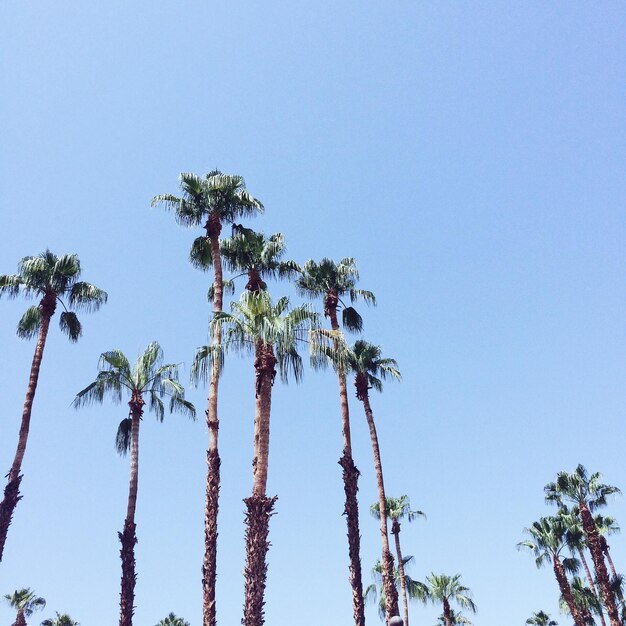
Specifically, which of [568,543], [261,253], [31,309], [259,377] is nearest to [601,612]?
[568,543]

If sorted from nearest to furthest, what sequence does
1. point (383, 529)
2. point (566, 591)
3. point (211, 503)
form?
point (211, 503), point (383, 529), point (566, 591)

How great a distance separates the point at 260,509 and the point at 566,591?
35504 millimetres

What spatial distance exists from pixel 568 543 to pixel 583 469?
5.83 m

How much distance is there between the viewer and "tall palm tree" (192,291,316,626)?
1530 cm

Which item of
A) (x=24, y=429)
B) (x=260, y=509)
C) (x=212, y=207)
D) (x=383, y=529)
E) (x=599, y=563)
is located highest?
(x=212, y=207)

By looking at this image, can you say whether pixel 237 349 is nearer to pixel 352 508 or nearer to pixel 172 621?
pixel 352 508

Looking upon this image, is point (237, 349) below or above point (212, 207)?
below

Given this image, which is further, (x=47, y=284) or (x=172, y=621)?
(x=172, y=621)

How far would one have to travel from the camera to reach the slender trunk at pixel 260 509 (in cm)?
1500

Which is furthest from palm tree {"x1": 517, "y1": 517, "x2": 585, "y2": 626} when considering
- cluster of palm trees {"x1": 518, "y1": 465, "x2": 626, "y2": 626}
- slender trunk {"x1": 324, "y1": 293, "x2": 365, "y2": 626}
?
slender trunk {"x1": 324, "y1": 293, "x2": 365, "y2": 626}

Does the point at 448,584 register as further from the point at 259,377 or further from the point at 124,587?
the point at 259,377

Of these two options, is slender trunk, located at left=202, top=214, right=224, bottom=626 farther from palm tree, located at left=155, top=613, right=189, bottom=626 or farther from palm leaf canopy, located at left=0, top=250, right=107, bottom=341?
palm tree, located at left=155, top=613, right=189, bottom=626

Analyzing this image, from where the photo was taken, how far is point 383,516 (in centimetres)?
2811

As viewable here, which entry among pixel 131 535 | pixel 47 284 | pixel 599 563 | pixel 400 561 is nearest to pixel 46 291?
pixel 47 284
